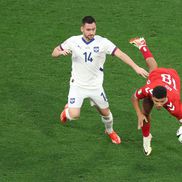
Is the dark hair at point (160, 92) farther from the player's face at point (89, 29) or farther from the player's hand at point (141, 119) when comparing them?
the player's face at point (89, 29)

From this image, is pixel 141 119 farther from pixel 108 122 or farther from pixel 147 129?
pixel 108 122

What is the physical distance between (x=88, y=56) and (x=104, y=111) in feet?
3.65

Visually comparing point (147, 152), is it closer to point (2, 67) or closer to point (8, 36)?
point (2, 67)

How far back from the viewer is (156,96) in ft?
40.1

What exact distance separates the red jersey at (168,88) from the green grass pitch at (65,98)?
1132 millimetres

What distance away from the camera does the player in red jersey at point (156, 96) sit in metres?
12.3

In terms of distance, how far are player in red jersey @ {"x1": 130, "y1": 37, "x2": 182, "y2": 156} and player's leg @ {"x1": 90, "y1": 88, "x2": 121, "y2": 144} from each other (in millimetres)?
661

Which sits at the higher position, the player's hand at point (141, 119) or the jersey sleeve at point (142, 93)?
the jersey sleeve at point (142, 93)

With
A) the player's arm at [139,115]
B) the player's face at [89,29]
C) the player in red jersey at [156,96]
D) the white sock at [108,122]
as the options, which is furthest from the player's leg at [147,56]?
the player's face at [89,29]

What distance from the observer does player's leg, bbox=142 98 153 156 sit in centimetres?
1326

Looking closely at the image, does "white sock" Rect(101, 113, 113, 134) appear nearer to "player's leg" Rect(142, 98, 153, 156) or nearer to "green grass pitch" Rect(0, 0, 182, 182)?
"green grass pitch" Rect(0, 0, 182, 182)

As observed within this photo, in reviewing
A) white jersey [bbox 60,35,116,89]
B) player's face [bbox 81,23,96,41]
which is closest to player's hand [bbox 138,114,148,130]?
white jersey [bbox 60,35,116,89]

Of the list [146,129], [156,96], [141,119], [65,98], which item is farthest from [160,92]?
[65,98]

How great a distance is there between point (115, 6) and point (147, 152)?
6522 millimetres
